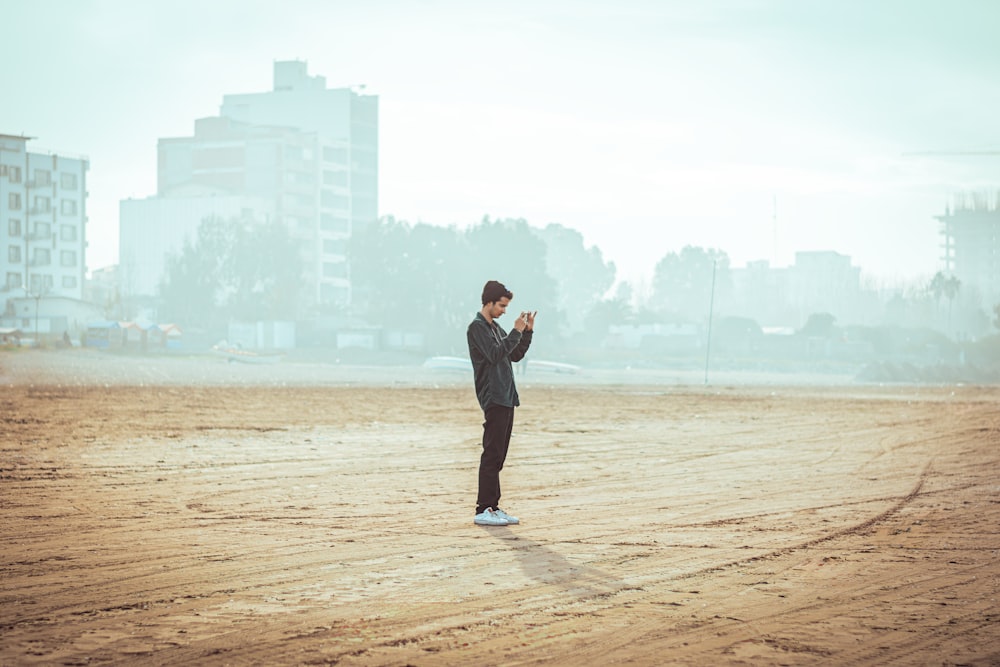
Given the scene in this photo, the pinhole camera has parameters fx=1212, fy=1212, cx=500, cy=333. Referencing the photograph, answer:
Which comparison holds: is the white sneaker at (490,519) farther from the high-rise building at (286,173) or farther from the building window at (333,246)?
the building window at (333,246)

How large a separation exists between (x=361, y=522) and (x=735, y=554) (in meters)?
3.28

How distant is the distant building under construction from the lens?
128 metres

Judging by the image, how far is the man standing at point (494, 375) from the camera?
989cm

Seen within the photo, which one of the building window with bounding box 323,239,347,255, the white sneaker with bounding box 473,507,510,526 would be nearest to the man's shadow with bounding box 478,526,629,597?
the white sneaker with bounding box 473,507,510,526

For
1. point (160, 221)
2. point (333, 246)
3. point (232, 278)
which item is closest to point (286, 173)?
point (333, 246)

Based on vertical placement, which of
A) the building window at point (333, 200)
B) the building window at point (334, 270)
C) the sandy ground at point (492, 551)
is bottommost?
the sandy ground at point (492, 551)

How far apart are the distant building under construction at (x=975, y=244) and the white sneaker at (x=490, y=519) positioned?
127 metres

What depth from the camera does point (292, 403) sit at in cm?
3094

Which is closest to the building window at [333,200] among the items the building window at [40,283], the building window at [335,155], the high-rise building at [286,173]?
the high-rise building at [286,173]

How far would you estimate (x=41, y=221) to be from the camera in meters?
96.8

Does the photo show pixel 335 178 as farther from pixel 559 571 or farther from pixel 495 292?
pixel 559 571

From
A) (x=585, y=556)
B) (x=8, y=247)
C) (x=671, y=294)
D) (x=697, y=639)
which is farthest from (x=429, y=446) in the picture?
(x=671, y=294)

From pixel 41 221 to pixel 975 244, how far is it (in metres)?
93.5

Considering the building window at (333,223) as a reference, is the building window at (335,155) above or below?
above
